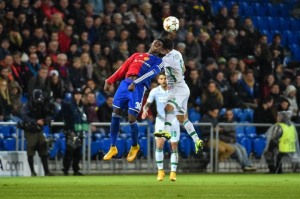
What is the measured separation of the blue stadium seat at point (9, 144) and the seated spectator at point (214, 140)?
5570 millimetres

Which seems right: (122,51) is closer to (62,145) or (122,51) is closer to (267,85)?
(62,145)

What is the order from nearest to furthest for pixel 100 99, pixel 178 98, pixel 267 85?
pixel 178 98
pixel 100 99
pixel 267 85

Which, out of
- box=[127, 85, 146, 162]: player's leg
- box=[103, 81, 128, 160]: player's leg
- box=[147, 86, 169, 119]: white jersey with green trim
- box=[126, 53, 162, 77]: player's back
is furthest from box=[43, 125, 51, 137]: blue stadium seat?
box=[126, 53, 162, 77]: player's back

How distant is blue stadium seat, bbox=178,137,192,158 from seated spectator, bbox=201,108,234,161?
1.63 feet

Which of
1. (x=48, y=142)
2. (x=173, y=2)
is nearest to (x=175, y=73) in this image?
(x=48, y=142)

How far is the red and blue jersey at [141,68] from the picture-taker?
19.2m

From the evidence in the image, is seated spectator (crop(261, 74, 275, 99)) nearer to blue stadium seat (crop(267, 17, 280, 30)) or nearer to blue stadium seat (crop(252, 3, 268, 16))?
blue stadium seat (crop(267, 17, 280, 30))

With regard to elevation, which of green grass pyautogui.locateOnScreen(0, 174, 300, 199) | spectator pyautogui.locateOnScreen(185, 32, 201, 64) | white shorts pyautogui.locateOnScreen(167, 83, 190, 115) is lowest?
green grass pyautogui.locateOnScreen(0, 174, 300, 199)

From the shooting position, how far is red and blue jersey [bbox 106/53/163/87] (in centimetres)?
1917

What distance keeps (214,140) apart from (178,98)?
22.8 feet

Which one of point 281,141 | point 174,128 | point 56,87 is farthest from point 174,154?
point 281,141

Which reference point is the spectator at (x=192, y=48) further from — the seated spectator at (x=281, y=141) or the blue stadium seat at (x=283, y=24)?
the blue stadium seat at (x=283, y=24)

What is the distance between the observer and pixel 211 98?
28.0 m

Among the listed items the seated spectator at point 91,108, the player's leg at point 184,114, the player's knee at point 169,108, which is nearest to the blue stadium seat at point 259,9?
the seated spectator at point 91,108
